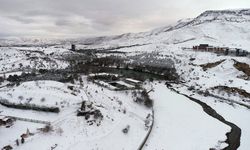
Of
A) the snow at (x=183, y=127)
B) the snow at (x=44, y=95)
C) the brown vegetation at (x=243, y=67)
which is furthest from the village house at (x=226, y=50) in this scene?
the snow at (x=44, y=95)

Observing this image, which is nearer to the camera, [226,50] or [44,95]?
[44,95]

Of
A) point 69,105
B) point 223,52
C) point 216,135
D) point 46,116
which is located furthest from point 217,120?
point 223,52

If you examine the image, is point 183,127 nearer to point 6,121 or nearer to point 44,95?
point 44,95

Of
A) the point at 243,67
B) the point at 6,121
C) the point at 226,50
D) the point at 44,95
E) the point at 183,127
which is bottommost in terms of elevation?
the point at 183,127

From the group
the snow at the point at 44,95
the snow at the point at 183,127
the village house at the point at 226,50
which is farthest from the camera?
the village house at the point at 226,50

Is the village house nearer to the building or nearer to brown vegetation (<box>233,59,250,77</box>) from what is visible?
brown vegetation (<box>233,59,250,77</box>)

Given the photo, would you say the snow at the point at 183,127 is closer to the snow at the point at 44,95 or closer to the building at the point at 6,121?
the snow at the point at 44,95

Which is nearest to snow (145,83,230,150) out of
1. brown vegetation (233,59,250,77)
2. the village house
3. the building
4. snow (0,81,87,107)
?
snow (0,81,87,107)

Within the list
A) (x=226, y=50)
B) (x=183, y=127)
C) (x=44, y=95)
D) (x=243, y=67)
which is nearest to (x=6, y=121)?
(x=44, y=95)

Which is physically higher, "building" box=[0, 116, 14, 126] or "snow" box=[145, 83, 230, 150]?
"building" box=[0, 116, 14, 126]

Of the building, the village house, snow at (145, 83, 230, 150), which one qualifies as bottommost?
snow at (145, 83, 230, 150)

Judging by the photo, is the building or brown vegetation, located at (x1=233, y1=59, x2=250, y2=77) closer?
the building

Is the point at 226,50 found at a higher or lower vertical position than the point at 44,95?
higher
